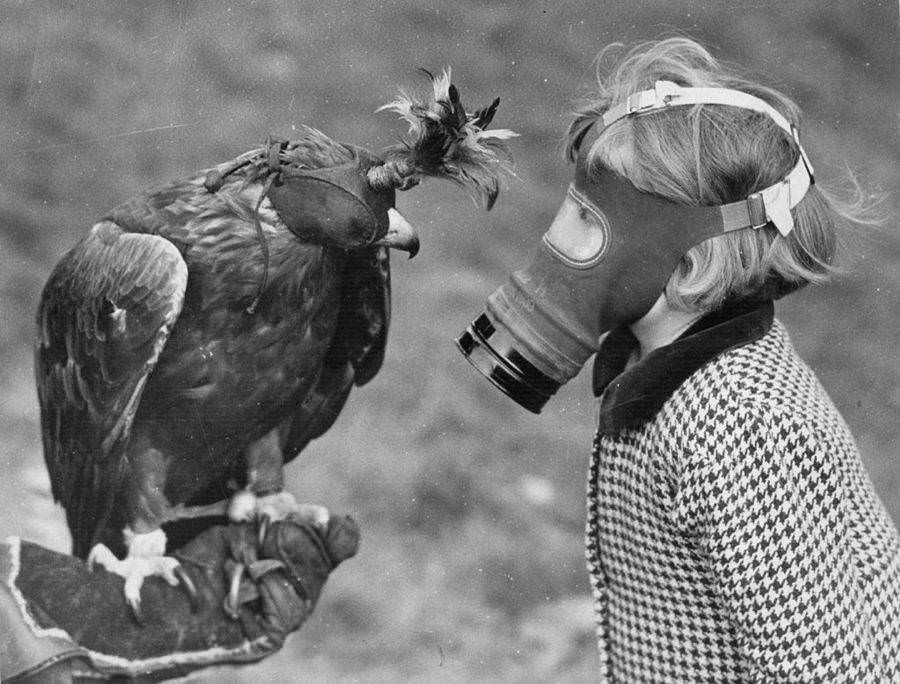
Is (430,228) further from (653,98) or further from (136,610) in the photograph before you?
(136,610)

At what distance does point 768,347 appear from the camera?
4.25 ft

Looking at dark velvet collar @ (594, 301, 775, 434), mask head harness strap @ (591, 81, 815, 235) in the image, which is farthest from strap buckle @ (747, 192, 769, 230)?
dark velvet collar @ (594, 301, 775, 434)

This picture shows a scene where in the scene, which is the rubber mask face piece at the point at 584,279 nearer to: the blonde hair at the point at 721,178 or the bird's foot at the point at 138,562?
the blonde hair at the point at 721,178

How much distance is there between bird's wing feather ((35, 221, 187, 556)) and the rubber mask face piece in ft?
1.77

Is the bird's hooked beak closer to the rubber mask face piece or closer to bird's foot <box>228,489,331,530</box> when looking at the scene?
the rubber mask face piece

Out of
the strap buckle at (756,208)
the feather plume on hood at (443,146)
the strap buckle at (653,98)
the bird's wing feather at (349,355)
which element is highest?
the strap buckle at (653,98)

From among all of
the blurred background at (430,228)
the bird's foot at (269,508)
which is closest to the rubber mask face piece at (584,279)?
the blurred background at (430,228)

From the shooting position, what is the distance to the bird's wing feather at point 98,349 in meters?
1.62

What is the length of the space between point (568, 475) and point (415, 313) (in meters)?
0.40

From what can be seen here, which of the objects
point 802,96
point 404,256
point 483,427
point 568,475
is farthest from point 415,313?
point 802,96

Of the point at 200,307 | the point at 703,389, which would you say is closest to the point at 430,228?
the point at 200,307

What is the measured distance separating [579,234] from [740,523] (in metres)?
0.42

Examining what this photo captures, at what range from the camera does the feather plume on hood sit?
1568 millimetres

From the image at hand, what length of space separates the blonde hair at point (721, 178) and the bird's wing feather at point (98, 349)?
0.71 meters
